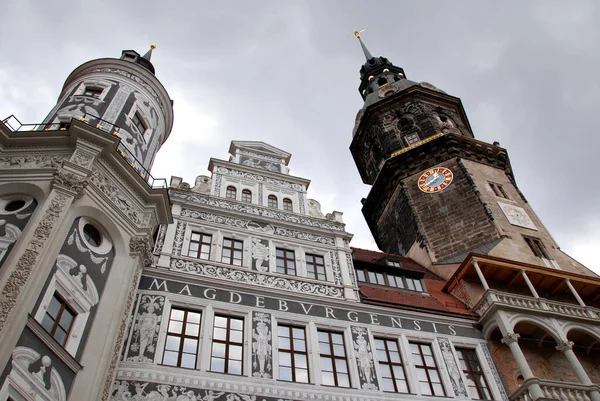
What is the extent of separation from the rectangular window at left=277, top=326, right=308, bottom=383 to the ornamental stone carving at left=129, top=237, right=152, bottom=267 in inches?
152

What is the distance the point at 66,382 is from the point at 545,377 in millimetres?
13281

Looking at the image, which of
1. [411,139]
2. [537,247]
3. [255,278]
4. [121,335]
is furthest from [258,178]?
[411,139]

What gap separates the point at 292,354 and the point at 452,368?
4.61 m

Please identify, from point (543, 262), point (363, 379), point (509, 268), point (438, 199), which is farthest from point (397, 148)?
point (363, 379)

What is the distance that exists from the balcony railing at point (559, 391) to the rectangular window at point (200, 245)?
9221mm

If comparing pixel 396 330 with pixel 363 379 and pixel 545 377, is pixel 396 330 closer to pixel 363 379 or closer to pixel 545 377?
pixel 363 379

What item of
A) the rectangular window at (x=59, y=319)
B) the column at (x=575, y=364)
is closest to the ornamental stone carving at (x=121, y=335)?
the rectangular window at (x=59, y=319)

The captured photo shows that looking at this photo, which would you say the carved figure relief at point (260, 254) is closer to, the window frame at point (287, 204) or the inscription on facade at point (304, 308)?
the inscription on facade at point (304, 308)

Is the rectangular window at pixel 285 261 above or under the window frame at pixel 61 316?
above

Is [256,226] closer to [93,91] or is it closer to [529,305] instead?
[93,91]

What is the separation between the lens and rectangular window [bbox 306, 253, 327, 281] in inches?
648

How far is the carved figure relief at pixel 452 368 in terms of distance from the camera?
14.3 m

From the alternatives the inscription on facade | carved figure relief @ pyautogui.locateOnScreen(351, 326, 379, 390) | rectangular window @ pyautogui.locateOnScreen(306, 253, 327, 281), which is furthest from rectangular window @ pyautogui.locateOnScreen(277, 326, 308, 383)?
rectangular window @ pyautogui.locateOnScreen(306, 253, 327, 281)

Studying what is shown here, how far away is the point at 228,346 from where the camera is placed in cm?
1314
